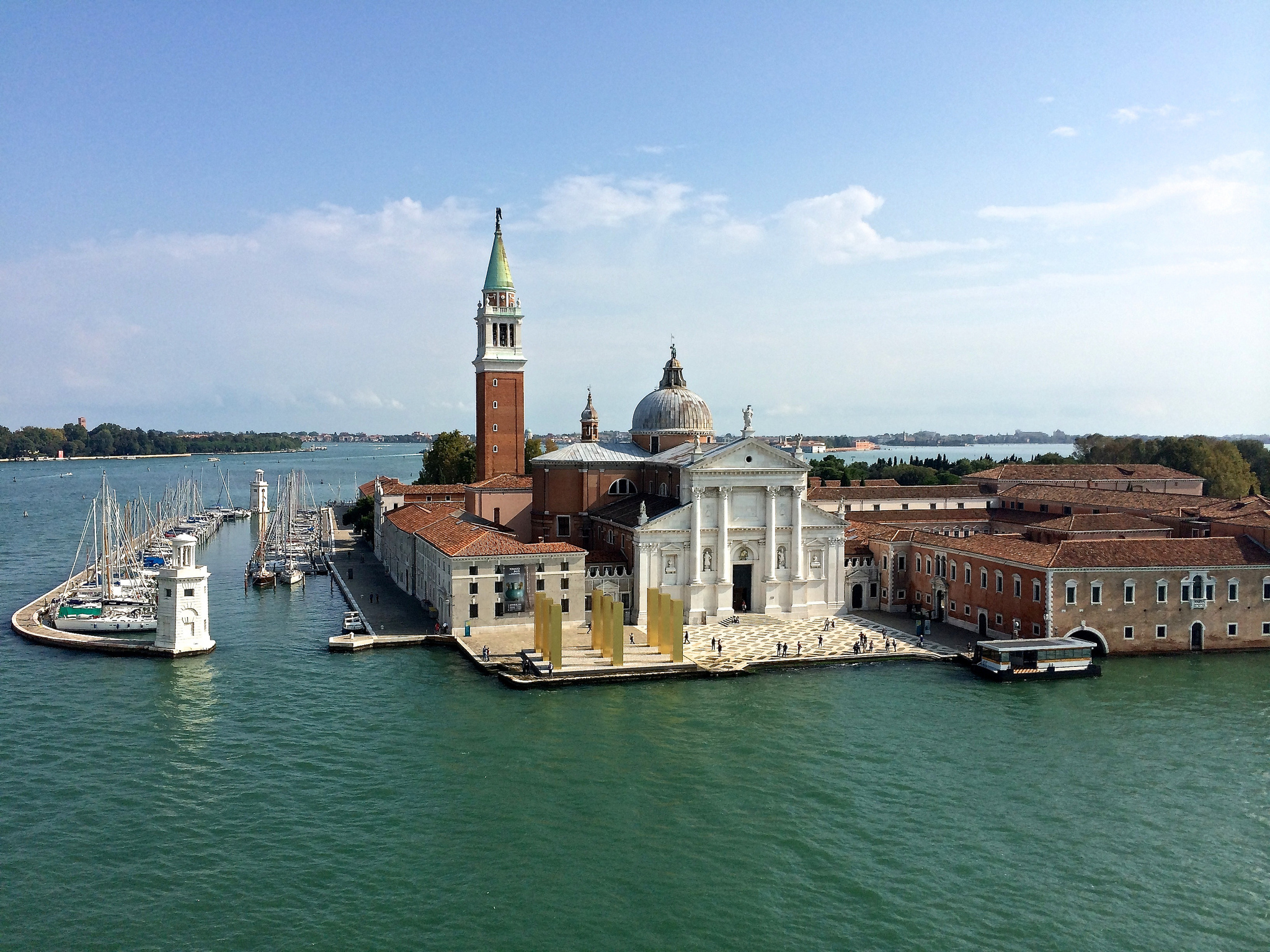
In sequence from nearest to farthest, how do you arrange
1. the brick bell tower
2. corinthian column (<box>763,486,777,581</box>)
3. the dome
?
corinthian column (<box>763,486,777,581</box>) → the dome → the brick bell tower

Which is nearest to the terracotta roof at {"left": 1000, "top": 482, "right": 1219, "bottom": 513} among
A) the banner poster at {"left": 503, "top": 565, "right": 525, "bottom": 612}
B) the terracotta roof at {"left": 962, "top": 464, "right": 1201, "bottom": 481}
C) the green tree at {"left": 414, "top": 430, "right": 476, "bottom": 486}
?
the terracotta roof at {"left": 962, "top": 464, "right": 1201, "bottom": 481}

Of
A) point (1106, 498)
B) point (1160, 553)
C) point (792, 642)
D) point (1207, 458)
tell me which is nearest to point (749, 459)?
point (792, 642)

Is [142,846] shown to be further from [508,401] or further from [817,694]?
[508,401]

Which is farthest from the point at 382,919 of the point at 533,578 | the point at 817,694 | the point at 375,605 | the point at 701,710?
the point at 375,605

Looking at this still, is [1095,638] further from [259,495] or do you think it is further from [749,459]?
[259,495]

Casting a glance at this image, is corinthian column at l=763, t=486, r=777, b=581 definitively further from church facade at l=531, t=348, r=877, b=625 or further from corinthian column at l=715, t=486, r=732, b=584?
corinthian column at l=715, t=486, r=732, b=584

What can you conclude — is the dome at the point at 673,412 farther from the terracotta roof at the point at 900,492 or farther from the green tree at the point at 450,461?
the green tree at the point at 450,461
